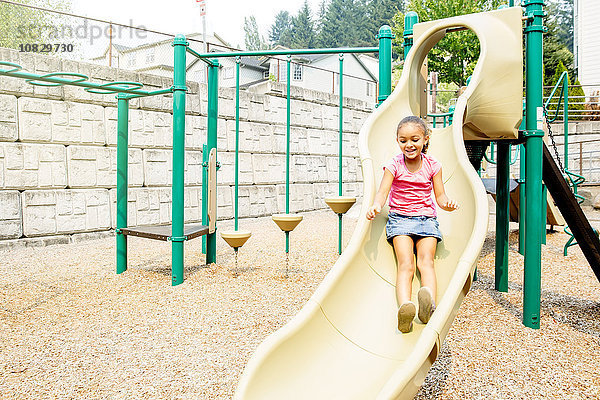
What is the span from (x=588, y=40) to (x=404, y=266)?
63.1 ft

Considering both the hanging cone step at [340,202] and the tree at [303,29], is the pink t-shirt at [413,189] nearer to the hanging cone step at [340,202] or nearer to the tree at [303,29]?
the hanging cone step at [340,202]

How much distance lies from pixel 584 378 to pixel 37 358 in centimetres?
303

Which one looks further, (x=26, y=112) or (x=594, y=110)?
(x=594, y=110)

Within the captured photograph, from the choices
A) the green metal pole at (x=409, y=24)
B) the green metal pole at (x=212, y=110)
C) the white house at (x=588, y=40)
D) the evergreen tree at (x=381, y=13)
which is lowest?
the green metal pole at (x=212, y=110)

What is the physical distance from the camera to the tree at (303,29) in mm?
62375

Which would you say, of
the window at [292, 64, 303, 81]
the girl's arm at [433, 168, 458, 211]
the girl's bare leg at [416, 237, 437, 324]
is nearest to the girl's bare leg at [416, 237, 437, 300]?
the girl's bare leg at [416, 237, 437, 324]

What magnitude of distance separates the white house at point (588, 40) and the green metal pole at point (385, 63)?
658 inches

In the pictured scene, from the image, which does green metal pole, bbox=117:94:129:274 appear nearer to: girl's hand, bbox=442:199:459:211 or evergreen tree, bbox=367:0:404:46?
girl's hand, bbox=442:199:459:211

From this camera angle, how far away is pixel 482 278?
457 centimetres

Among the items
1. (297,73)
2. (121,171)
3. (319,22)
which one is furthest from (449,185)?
(319,22)

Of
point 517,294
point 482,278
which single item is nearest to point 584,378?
point 517,294

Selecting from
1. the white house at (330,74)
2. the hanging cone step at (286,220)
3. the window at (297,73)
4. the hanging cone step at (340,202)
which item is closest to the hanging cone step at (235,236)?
the hanging cone step at (286,220)

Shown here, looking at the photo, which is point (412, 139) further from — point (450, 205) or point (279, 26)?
point (279, 26)

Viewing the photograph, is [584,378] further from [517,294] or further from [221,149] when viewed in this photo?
[221,149]
